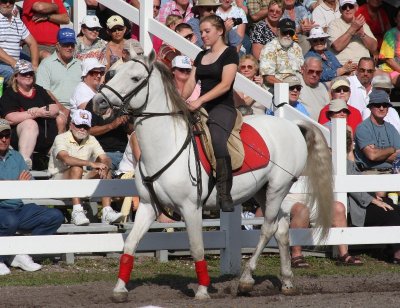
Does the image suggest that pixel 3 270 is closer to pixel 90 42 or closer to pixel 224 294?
pixel 224 294

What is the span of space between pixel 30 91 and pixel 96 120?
99cm

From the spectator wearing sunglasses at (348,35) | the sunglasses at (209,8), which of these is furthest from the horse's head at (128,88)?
the spectator wearing sunglasses at (348,35)

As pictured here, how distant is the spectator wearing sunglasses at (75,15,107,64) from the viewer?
1584 cm

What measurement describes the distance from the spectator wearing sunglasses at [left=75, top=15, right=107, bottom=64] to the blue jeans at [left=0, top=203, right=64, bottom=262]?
12.5 ft

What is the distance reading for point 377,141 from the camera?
14508mm

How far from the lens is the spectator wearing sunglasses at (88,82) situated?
48.4 feet

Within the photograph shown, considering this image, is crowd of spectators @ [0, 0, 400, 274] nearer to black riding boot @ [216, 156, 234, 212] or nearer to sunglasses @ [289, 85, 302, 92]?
sunglasses @ [289, 85, 302, 92]

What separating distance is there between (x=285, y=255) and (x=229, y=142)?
146cm

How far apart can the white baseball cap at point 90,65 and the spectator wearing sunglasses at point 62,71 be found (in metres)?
0.49

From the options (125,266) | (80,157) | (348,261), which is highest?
(80,157)

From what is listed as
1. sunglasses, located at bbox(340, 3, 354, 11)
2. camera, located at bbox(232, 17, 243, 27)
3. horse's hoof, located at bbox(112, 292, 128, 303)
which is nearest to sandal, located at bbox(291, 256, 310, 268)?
horse's hoof, located at bbox(112, 292, 128, 303)

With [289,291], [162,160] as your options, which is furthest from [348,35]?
[162,160]

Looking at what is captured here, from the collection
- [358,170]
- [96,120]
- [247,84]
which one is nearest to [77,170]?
[96,120]

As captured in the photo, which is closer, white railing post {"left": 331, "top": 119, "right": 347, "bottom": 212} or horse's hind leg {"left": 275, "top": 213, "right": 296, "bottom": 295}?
horse's hind leg {"left": 275, "top": 213, "right": 296, "bottom": 295}
